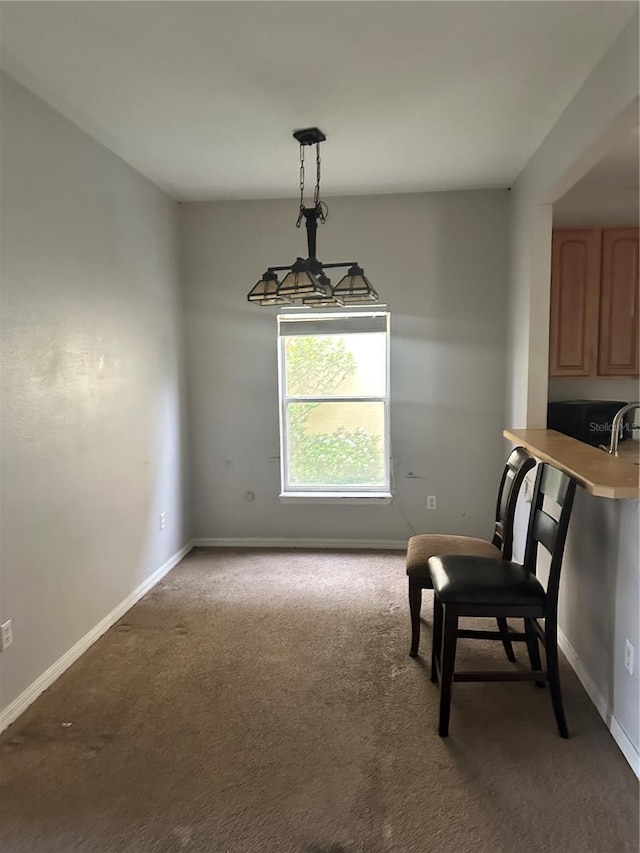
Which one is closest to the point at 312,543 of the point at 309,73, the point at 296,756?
the point at 296,756

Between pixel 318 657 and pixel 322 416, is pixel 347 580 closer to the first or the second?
pixel 318 657

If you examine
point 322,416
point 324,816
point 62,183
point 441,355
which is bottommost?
point 324,816

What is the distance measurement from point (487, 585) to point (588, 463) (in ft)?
2.05

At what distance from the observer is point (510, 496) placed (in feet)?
8.96

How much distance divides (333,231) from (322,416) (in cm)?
137

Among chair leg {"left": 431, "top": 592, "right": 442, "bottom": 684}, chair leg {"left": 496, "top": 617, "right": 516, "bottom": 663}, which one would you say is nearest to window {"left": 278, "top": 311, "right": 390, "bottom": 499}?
chair leg {"left": 496, "top": 617, "right": 516, "bottom": 663}

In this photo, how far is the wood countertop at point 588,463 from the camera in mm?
1876

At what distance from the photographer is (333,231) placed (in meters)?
4.24

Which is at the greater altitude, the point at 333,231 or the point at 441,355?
the point at 333,231

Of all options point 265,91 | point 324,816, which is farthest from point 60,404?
point 324,816

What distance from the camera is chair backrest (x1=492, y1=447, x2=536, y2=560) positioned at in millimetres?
2696

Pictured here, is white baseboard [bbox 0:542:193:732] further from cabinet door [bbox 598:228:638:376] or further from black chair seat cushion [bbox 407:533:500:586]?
cabinet door [bbox 598:228:638:376]

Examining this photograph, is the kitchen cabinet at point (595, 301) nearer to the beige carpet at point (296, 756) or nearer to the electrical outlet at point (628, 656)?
the beige carpet at point (296, 756)

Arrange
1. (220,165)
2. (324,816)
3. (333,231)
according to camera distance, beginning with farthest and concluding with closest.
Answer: (333,231) → (220,165) → (324,816)
